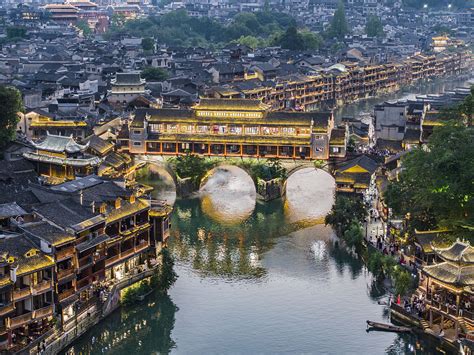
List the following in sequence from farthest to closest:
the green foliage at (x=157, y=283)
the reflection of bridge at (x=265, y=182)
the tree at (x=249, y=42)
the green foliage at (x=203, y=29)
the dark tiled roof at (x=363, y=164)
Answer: the green foliage at (x=203, y=29), the tree at (x=249, y=42), the reflection of bridge at (x=265, y=182), the dark tiled roof at (x=363, y=164), the green foliage at (x=157, y=283)

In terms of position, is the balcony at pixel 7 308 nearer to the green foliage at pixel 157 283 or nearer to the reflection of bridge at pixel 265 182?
the green foliage at pixel 157 283

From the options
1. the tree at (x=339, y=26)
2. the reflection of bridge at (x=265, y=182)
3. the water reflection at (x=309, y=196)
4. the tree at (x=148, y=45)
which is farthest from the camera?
the tree at (x=339, y=26)

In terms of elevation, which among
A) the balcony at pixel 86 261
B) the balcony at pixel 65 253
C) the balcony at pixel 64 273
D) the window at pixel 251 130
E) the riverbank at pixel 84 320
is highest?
the window at pixel 251 130

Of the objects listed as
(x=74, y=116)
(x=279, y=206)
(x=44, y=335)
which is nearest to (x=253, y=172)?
(x=279, y=206)

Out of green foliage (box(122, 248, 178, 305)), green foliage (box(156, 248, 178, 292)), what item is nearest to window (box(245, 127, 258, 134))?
green foliage (box(122, 248, 178, 305))

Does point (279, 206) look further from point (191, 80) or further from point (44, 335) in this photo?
point (191, 80)

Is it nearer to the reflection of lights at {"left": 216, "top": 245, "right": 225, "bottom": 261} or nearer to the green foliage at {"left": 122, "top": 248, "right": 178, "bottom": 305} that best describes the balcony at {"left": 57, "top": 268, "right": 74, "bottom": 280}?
the green foliage at {"left": 122, "top": 248, "right": 178, "bottom": 305}

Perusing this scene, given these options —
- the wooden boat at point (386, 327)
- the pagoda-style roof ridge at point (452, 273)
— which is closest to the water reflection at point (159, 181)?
the wooden boat at point (386, 327)

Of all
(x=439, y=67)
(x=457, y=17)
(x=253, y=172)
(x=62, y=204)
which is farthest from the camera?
(x=457, y=17)
